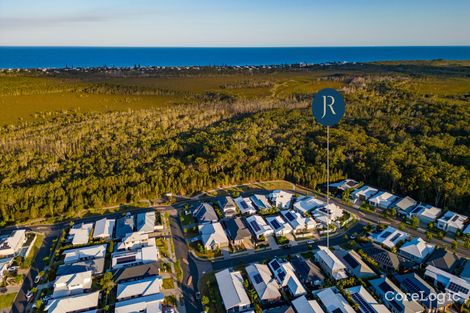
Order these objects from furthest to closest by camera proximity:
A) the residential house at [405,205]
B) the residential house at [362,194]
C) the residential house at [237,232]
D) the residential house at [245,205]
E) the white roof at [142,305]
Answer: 1. the residential house at [362,194]
2. the residential house at [245,205]
3. the residential house at [405,205]
4. the residential house at [237,232]
5. the white roof at [142,305]

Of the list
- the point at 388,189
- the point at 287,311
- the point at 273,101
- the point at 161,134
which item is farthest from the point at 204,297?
the point at 273,101

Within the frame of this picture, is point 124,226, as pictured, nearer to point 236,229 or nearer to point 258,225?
point 236,229

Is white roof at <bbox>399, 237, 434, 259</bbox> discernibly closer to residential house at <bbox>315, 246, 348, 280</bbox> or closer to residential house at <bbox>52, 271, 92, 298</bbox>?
residential house at <bbox>315, 246, 348, 280</bbox>

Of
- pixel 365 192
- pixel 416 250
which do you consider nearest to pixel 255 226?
pixel 416 250

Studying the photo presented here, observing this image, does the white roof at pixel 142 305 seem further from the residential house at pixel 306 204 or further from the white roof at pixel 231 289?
the residential house at pixel 306 204

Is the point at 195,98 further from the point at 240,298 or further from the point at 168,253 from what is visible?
the point at 240,298

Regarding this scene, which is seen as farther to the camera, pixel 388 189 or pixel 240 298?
pixel 388 189

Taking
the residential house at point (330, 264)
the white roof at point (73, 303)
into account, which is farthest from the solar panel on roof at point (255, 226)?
the white roof at point (73, 303)
